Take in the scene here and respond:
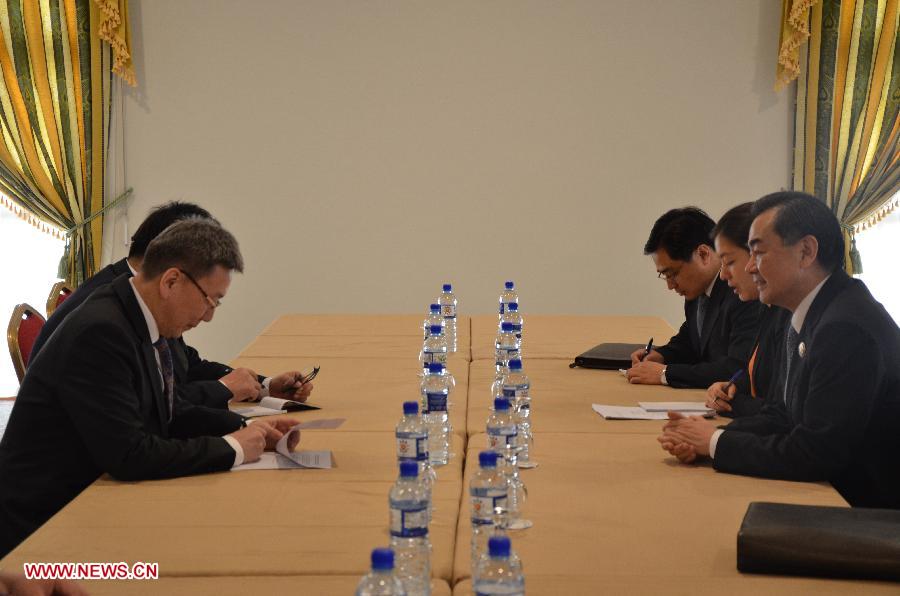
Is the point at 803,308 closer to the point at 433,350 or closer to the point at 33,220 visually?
the point at 433,350

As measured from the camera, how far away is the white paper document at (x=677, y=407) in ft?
10.8

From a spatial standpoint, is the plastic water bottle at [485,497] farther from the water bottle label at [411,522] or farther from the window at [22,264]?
the window at [22,264]

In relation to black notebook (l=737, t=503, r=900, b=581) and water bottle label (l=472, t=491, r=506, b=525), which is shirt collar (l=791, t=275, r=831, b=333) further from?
water bottle label (l=472, t=491, r=506, b=525)

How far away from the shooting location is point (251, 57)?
7172mm

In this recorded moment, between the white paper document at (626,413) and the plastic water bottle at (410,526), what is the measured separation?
1.48 m

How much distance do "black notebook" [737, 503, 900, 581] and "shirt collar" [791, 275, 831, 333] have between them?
3.12 feet

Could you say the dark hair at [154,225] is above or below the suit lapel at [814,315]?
above

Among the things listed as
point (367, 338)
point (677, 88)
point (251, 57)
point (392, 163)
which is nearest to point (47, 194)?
point (251, 57)

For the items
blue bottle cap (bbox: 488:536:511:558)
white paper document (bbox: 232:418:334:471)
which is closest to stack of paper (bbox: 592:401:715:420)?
white paper document (bbox: 232:418:334:471)

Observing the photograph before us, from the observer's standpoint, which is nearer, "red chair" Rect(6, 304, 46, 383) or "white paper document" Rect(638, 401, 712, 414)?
"white paper document" Rect(638, 401, 712, 414)

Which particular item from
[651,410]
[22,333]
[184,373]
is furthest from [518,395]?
[22,333]

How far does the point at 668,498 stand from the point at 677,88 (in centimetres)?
529

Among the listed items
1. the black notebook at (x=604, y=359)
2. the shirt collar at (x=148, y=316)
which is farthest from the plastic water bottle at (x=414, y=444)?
the black notebook at (x=604, y=359)

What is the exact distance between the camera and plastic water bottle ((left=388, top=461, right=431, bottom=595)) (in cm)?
175
